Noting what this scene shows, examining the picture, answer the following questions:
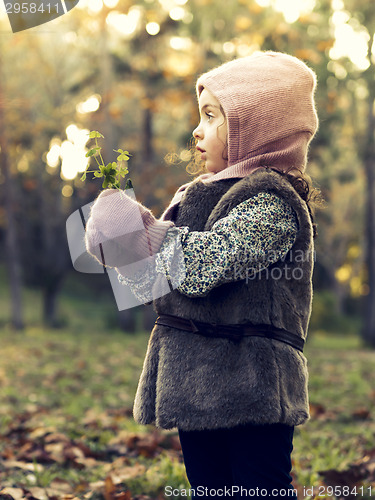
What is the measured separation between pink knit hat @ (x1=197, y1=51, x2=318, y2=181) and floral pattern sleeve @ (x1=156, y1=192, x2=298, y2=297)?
0.19m

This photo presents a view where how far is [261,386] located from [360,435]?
110 inches

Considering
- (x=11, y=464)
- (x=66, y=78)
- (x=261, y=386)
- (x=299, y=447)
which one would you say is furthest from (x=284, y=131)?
(x=66, y=78)

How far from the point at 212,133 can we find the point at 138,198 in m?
9.10

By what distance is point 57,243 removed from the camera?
21625mm

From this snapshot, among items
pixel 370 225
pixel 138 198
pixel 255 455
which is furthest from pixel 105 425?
pixel 370 225

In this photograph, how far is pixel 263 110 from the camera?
1.84 meters

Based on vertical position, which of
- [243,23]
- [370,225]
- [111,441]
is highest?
[243,23]

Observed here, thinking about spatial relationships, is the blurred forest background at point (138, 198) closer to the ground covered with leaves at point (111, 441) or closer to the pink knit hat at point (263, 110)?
the ground covered with leaves at point (111, 441)

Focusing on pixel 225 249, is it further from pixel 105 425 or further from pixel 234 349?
pixel 105 425

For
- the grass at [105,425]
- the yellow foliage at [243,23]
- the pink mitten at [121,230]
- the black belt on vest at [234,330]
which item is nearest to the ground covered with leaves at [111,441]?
the grass at [105,425]

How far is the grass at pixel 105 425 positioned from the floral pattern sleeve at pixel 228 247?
1.52 metres

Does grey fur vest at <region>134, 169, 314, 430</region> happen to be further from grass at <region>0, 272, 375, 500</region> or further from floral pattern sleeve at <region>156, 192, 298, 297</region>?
grass at <region>0, 272, 375, 500</region>

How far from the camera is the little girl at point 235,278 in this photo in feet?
5.62

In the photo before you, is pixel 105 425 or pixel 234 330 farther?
pixel 105 425
